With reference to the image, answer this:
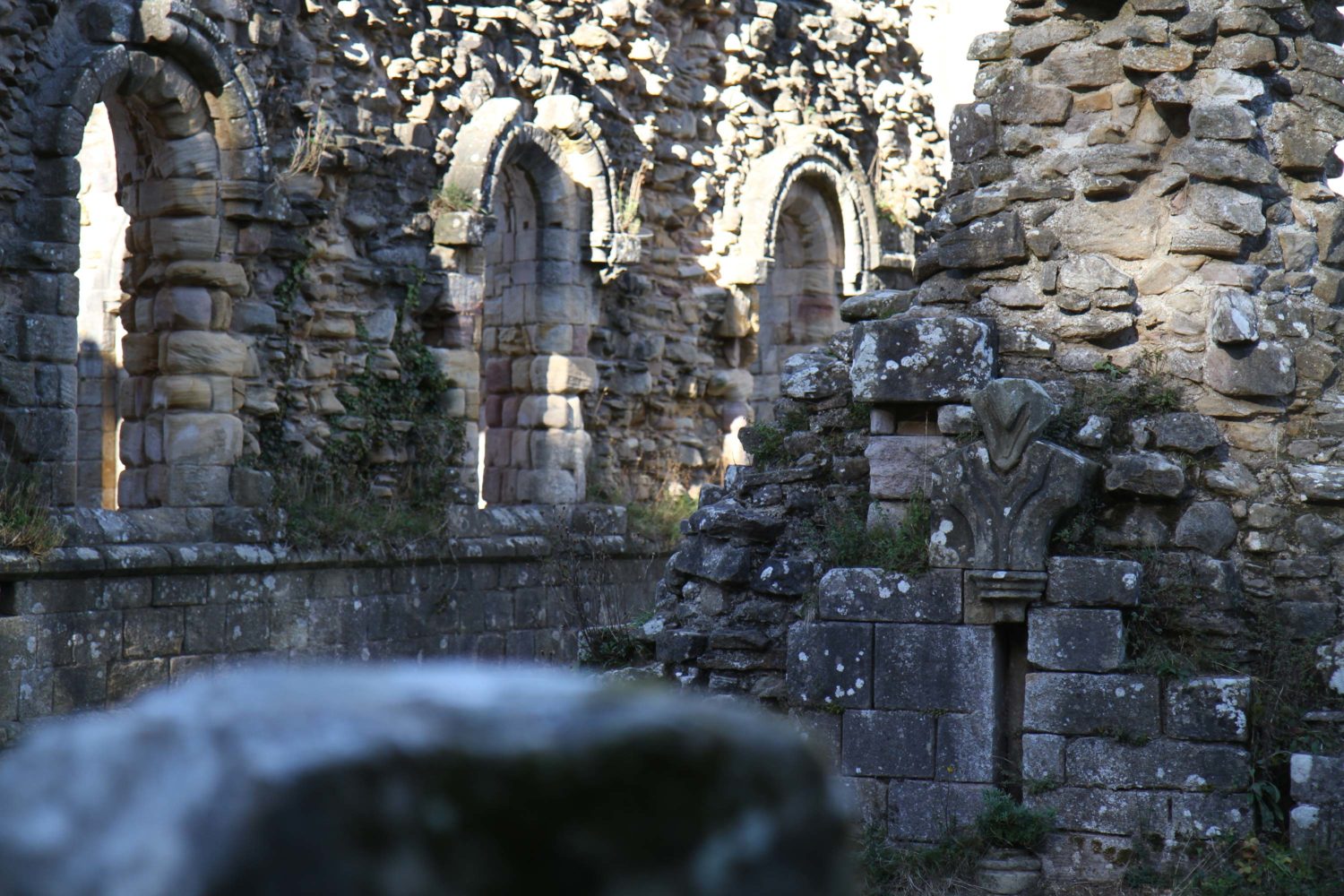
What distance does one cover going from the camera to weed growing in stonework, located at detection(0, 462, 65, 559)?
27.7 feet

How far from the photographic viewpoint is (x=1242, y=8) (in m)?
6.43

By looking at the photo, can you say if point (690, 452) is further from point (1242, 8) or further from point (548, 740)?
point (548, 740)

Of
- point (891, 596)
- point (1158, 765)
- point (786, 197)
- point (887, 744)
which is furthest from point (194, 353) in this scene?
point (786, 197)

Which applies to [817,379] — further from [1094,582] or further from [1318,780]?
[1318,780]

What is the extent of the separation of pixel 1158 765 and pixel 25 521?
5.69 meters

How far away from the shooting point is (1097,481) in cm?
608

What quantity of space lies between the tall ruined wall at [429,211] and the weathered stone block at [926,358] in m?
4.95

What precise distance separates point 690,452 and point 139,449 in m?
5.50

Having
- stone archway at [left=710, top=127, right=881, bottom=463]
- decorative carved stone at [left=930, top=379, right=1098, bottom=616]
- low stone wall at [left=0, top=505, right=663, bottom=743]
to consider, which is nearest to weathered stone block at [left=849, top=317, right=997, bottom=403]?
decorative carved stone at [left=930, top=379, right=1098, bottom=616]

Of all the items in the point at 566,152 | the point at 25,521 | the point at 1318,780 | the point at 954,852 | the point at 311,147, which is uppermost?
the point at 566,152

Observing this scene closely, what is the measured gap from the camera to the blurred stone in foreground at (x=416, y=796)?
49.5 inches

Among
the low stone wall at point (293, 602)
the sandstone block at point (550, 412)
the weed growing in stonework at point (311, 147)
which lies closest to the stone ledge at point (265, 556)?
the low stone wall at point (293, 602)

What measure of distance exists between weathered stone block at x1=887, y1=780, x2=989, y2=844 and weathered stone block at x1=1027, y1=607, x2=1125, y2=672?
0.51 m

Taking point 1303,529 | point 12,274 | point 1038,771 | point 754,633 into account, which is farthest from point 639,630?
point 12,274
